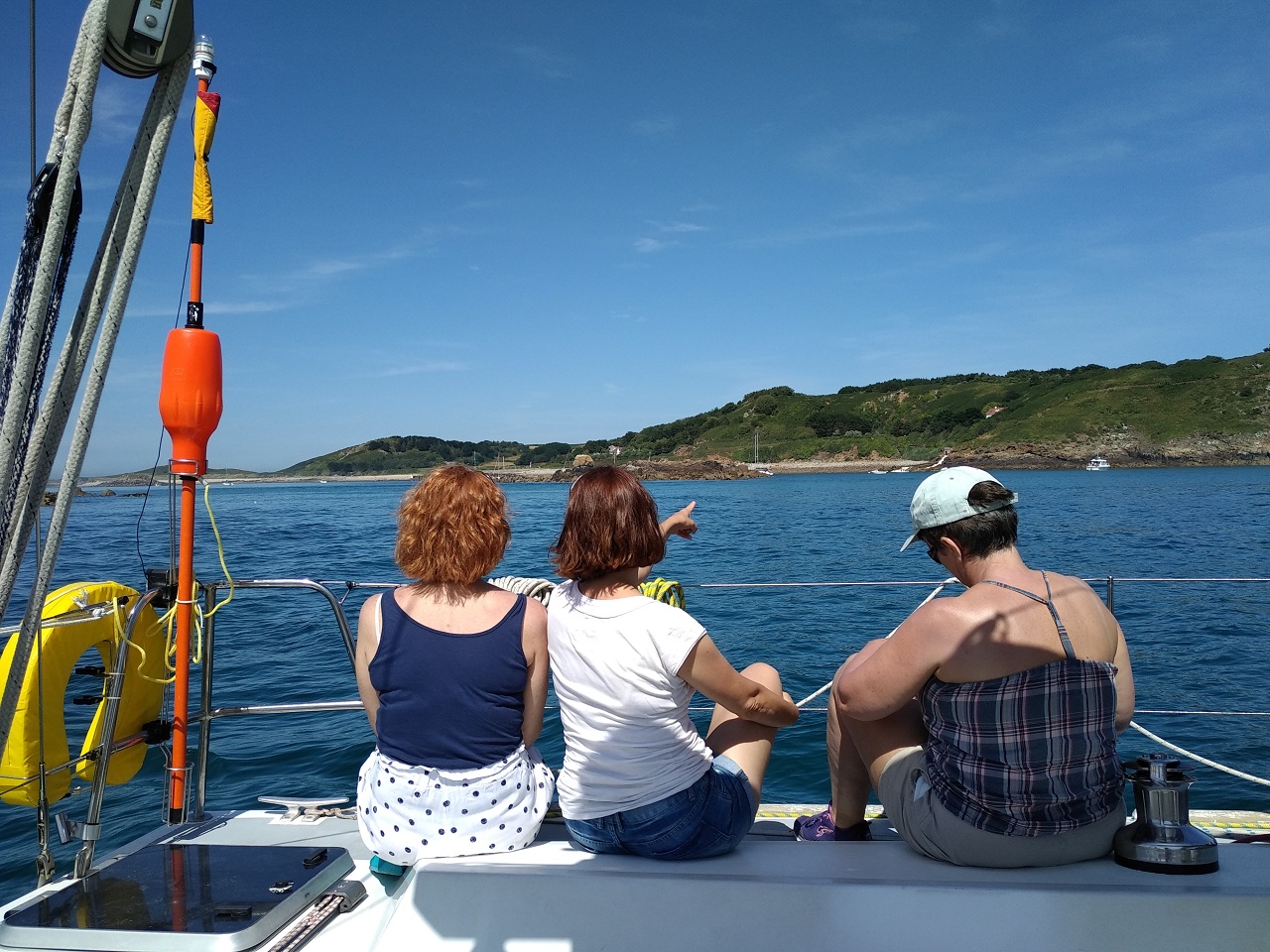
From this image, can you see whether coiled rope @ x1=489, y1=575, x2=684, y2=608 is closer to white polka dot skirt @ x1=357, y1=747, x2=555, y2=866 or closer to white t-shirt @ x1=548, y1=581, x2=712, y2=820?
white t-shirt @ x1=548, y1=581, x2=712, y2=820

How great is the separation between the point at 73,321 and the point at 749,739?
167 centimetres

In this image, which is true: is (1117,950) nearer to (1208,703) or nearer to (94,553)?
(1208,703)

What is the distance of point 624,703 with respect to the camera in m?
1.86

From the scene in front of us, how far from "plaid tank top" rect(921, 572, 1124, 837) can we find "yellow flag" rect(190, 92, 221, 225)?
2.39m

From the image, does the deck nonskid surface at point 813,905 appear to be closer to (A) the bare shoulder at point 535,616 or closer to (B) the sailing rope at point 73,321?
(A) the bare shoulder at point 535,616

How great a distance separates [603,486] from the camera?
1971 millimetres

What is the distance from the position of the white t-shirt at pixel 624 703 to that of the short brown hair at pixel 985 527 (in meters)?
0.61

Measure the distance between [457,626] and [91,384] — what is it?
2.81ft

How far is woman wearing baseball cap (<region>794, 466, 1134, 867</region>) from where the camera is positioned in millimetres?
1718

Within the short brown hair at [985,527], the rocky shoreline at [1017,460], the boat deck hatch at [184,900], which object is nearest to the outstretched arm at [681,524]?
the short brown hair at [985,527]

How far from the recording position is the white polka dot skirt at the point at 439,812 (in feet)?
6.22

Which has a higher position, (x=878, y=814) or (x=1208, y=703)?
(x=878, y=814)

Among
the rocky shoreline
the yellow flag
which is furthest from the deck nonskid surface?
the rocky shoreline

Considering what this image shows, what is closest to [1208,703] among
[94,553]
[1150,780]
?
[1150,780]
